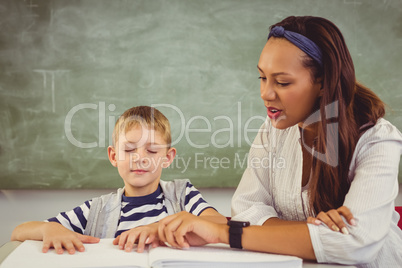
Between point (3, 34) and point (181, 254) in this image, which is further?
point (3, 34)

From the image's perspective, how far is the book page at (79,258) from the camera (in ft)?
2.76

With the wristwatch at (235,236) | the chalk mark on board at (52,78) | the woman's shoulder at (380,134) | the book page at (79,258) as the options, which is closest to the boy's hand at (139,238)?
the book page at (79,258)

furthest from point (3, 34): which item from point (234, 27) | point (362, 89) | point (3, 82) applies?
point (362, 89)

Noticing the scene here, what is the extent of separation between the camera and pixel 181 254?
892mm

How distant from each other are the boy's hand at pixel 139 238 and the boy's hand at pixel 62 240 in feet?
0.28

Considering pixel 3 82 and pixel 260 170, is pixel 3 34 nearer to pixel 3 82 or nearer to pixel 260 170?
pixel 3 82

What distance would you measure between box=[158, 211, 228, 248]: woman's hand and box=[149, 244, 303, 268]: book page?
27 millimetres

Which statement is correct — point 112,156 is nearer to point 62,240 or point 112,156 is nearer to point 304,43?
point 62,240

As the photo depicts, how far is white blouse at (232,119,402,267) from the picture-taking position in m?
0.92

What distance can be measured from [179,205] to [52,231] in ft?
1.75

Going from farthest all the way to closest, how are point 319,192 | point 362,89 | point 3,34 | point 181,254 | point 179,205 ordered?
point 3,34 → point 179,205 → point 362,89 → point 319,192 → point 181,254

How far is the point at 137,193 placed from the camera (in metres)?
1.48

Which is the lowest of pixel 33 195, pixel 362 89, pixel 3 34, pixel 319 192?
pixel 33 195

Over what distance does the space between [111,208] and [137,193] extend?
10 cm
